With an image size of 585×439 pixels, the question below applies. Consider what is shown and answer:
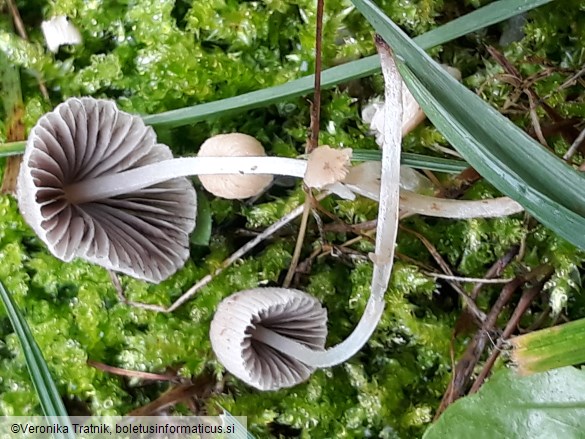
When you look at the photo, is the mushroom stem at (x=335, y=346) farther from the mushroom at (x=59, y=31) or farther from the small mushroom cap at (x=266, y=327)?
the mushroom at (x=59, y=31)

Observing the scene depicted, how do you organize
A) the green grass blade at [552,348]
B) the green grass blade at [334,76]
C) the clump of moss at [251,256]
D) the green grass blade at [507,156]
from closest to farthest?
1. the green grass blade at [507,156]
2. the green grass blade at [552,348]
3. the green grass blade at [334,76]
4. the clump of moss at [251,256]

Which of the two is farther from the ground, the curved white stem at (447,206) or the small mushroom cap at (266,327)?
the curved white stem at (447,206)

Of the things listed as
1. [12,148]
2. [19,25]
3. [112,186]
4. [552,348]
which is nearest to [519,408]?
[552,348]

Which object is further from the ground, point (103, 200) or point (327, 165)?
point (327, 165)

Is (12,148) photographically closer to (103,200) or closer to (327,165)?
(103,200)

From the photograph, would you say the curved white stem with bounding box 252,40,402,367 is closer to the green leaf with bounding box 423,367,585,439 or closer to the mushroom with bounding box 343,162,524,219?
the mushroom with bounding box 343,162,524,219

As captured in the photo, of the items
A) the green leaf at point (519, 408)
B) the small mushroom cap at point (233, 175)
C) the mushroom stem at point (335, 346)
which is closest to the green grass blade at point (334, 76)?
the small mushroom cap at point (233, 175)
